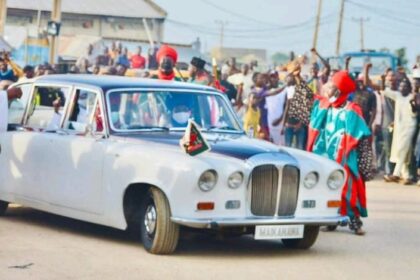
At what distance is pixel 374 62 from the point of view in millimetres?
36656

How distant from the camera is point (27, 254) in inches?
472

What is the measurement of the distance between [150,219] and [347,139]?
10.3ft

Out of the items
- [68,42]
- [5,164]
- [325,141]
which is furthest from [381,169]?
[68,42]

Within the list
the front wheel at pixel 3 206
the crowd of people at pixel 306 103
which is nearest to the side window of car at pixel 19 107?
the front wheel at pixel 3 206

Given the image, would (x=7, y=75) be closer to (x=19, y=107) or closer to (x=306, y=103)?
(x=306, y=103)

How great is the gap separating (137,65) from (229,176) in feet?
76.3

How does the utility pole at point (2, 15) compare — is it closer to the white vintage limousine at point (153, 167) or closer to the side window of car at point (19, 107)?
the side window of car at point (19, 107)

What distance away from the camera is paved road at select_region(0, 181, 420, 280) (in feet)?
37.1

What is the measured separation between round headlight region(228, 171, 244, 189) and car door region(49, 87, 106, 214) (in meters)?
1.44

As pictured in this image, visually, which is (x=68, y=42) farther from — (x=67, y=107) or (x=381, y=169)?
(x=67, y=107)

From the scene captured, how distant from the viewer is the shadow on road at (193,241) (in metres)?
12.9

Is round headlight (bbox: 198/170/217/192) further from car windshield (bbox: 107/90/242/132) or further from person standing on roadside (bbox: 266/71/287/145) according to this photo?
person standing on roadside (bbox: 266/71/287/145)

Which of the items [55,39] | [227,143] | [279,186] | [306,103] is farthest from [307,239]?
[55,39]

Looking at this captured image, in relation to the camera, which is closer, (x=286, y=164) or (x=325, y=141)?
(x=286, y=164)
